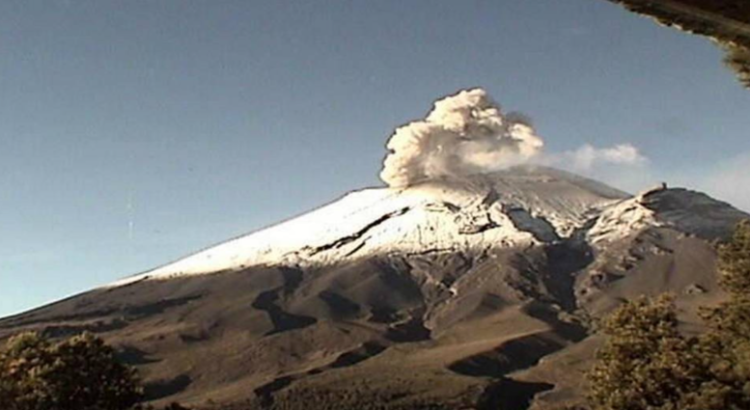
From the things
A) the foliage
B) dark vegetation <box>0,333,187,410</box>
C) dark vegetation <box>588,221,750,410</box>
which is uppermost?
the foliage

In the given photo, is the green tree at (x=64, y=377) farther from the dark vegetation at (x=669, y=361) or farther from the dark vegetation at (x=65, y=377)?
the dark vegetation at (x=669, y=361)

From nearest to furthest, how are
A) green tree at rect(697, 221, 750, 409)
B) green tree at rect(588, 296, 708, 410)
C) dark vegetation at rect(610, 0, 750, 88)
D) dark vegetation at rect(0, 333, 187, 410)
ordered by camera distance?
dark vegetation at rect(610, 0, 750, 88) → green tree at rect(697, 221, 750, 409) → green tree at rect(588, 296, 708, 410) → dark vegetation at rect(0, 333, 187, 410)

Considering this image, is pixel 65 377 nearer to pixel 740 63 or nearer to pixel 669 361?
pixel 669 361

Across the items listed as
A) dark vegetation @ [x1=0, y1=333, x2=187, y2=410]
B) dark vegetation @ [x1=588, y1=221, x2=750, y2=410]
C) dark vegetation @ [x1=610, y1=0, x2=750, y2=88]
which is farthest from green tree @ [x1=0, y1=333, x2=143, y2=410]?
dark vegetation @ [x1=610, y1=0, x2=750, y2=88]

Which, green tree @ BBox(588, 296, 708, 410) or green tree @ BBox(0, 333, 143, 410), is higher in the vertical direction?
green tree @ BBox(0, 333, 143, 410)

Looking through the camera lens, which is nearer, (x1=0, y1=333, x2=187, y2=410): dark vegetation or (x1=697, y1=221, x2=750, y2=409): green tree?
(x1=697, y1=221, x2=750, y2=409): green tree

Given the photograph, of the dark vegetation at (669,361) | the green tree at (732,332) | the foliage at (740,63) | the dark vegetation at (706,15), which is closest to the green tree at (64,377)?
the dark vegetation at (669,361)

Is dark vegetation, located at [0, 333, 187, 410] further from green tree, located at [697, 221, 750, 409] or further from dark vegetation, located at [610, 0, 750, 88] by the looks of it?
dark vegetation, located at [610, 0, 750, 88]

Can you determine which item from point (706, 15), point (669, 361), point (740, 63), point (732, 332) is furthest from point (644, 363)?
point (706, 15)
